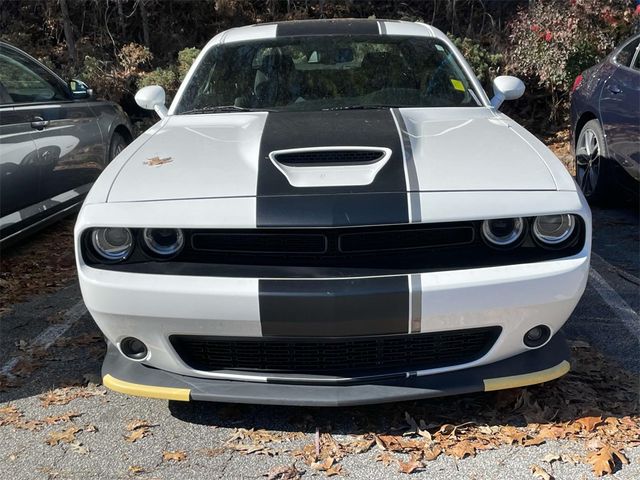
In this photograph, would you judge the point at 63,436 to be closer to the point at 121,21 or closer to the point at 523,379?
the point at 523,379

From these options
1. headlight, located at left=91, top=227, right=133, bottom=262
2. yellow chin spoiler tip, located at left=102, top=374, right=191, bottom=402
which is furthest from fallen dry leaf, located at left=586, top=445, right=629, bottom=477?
headlight, located at left=91, top=227, right=133, bottom=262

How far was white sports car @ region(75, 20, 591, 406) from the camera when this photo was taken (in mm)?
2389

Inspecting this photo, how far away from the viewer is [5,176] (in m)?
4.21

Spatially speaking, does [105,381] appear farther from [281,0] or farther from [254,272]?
[281,0]

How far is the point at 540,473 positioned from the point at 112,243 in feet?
5.90

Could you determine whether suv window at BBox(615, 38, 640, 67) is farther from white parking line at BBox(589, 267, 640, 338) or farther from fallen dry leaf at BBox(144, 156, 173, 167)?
fallen dry leaf at BBox(144, 156, 173, 167)

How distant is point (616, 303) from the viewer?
3.91 m

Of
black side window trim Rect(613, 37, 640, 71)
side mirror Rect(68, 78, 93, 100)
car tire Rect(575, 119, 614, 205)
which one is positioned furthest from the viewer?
car tire Rect(575, 119, 614, 205)

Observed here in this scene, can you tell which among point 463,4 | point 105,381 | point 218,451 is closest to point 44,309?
point 105,381

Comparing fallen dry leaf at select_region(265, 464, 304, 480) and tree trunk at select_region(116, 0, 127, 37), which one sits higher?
fallen dry leaf at select_region(265, 464, 304, 480)

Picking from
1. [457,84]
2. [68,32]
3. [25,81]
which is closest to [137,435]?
[457,84]

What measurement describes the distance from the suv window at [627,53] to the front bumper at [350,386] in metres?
3.77

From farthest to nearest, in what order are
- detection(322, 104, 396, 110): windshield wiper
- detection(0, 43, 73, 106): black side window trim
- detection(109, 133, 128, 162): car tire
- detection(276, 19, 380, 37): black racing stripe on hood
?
detection(109, 133, 128, 162): car tire
detection(0, 43, 73, 106): black side window trim
detection(276, 19, 380, 37): black racing stripe on hood
detection(322, 104, 396, 110): windshield wiper

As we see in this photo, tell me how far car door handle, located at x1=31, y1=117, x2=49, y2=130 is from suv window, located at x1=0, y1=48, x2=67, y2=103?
15 cm
